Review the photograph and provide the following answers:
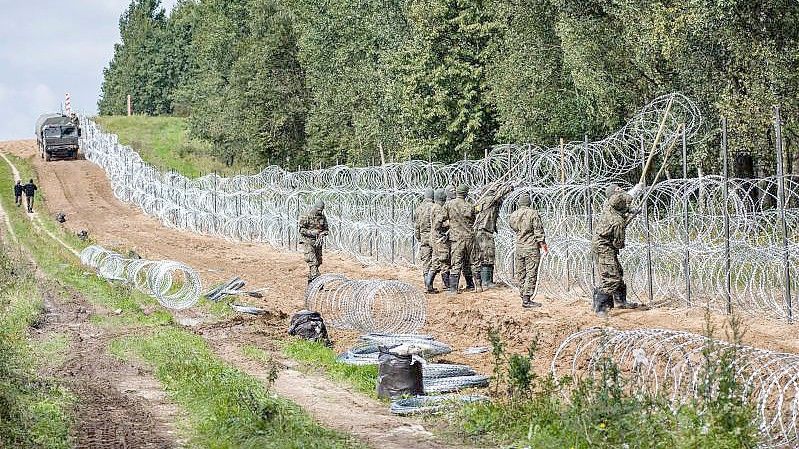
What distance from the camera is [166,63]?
353ft

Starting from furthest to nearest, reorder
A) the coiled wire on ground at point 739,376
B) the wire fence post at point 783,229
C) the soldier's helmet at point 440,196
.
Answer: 1. the soldier's helmet at point 440,196
2. the wire fence post at point 783,229
3. the coiled wire on ground at point 739,376

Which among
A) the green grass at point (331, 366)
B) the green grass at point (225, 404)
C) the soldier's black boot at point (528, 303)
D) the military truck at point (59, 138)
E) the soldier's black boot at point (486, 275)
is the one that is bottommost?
the green grass at point (331, 366)

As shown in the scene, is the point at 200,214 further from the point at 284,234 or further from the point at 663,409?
the point at 663,409

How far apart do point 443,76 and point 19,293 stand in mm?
23609

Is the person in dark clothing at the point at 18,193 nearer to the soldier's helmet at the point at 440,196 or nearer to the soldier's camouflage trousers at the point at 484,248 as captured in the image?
the soldier's helmet at the point at 440,196

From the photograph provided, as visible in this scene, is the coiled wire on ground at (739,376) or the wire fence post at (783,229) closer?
the coiled wire on ground at (739,376)

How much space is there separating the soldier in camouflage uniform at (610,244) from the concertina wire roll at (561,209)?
0.51m

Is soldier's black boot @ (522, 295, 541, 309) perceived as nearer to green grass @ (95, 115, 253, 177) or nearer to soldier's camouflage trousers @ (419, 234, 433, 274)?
soldier's camouflage trousers @ (419, 234, 433, 274)

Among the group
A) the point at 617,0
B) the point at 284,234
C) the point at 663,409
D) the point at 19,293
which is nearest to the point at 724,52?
the point at 617,0

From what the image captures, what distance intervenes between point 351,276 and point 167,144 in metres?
55.7

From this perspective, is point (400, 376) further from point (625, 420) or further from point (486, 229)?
point (486, 229)

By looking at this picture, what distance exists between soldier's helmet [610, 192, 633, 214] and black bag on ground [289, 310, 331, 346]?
14.9 feet

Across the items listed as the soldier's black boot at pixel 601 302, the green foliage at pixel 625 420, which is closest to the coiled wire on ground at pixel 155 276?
the soldier's black boot at pixel 601 302

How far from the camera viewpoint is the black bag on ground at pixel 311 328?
17.2 m
